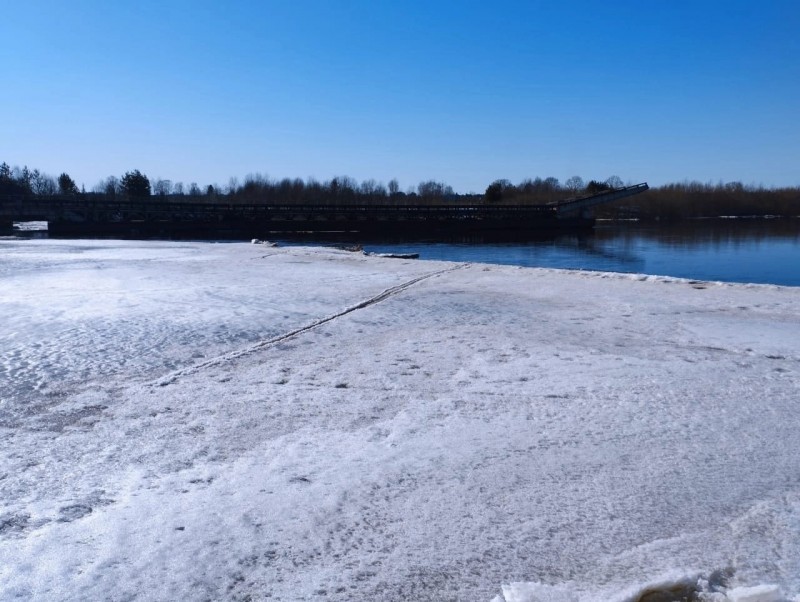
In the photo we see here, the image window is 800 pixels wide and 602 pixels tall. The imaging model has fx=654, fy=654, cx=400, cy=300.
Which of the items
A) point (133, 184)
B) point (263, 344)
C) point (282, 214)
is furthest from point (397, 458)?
point (133, 184)

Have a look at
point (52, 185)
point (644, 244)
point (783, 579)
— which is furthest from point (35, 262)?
point (52, 185)

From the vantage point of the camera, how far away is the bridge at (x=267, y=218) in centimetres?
3850

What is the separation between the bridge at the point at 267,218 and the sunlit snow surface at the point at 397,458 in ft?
112

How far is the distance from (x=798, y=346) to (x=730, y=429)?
2.40 metres

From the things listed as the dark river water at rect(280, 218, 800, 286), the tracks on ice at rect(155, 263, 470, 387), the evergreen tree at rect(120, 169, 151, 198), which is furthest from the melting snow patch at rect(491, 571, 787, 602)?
the evergreen tree at rect(120, 169, 151, 198)

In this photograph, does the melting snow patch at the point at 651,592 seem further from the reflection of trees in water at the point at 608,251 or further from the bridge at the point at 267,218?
the bridge at the point at 267,218

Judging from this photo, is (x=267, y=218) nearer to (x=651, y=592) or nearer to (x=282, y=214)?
(x=282, y=214)

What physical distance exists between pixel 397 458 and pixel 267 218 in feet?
136

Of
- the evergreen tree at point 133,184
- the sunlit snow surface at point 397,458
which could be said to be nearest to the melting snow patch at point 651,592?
the sunlit snow surface at point 397,458

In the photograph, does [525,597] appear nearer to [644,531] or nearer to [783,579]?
[644,531]

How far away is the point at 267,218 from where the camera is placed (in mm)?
43125

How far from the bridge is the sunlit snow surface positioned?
112 ft

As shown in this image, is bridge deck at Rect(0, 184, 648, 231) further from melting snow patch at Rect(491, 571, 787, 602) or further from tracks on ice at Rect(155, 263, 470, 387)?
melting snow patch at Rect(491, 571, 787, 602)

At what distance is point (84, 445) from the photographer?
324cm
